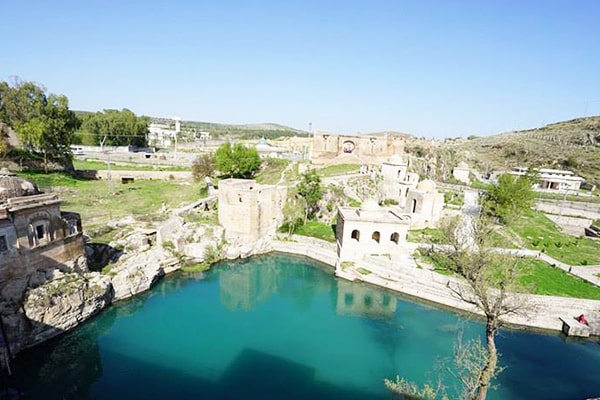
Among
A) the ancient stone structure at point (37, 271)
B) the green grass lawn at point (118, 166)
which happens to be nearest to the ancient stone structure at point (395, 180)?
the ancient stone structure at point (37, 271)

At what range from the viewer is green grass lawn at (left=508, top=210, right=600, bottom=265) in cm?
2064

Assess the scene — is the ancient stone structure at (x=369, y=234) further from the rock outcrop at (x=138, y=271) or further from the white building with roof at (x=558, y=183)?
the white building with roof at (x=558, y=183)

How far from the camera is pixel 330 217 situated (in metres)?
26.9

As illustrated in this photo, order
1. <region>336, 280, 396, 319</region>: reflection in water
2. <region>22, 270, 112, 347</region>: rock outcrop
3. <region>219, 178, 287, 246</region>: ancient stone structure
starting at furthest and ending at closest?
<region>219, 178, 287, 246</region>: ancient stone structure → <region>336, 280, 396, 319</region>: reflection in water → <region>22, 270, 112, 347</region>: rock outcrop

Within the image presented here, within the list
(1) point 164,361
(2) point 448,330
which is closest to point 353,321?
(2) point 448,330

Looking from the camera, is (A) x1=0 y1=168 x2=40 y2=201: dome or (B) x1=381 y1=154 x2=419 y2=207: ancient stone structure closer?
(A) x1=0 y1=168 x2=40 y2=201: dome

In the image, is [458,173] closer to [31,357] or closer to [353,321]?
[353,321]

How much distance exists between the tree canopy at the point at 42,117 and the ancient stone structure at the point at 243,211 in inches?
853

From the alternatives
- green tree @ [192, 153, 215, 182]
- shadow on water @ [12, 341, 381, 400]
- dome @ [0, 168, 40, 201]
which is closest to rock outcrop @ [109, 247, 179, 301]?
shadow on water @ [12, 341, 381, 400]

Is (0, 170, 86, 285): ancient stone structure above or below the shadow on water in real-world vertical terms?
above

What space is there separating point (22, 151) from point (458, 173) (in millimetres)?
53238

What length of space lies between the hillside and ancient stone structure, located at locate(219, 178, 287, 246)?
4907 centimetres

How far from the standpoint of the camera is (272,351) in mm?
13141

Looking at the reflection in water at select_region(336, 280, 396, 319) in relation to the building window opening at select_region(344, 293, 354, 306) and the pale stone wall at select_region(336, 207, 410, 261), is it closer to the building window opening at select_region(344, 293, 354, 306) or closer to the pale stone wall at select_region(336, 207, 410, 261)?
the building window opening at select_region(344, 293, 354, 306)
